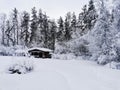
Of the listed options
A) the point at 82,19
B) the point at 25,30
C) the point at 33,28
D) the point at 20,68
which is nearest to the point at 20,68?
the point at 20,68

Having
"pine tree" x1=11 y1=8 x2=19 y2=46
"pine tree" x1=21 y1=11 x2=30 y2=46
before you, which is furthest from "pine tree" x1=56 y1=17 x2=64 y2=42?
"pine tree" x1=11 y1=8 x2=19 y2=46

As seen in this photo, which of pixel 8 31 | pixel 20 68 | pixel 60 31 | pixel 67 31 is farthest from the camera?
pixel 60 31

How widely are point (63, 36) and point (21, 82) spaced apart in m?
48.0

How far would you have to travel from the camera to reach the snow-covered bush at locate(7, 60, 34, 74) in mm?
12664

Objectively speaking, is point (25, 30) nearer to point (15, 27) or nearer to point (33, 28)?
point (33, 28)

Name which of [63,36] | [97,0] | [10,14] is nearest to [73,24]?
[63,36]

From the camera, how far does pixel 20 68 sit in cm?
1288

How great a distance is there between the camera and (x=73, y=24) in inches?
2324

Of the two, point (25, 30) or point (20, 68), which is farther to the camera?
point (25, 30)

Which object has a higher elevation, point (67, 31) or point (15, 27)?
point (15, 27)

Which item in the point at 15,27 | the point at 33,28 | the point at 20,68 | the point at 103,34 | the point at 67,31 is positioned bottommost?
the point at 20,68

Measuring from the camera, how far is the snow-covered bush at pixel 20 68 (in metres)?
12.7

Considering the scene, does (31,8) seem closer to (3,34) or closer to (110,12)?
(3,34)

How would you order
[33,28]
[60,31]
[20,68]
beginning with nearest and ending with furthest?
[20,68]
[33,28]
[60,31]
